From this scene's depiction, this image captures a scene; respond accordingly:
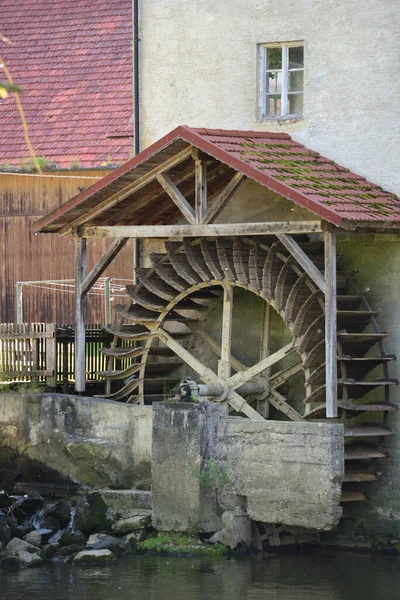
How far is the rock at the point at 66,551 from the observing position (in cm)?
1545

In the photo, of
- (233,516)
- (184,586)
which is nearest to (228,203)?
(233,516)

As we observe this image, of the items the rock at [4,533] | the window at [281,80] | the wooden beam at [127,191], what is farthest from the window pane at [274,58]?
the rock at [4,533]

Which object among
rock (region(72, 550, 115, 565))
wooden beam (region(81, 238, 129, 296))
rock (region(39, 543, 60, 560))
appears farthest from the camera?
wooden beam (region(81, 238, 129, 296))

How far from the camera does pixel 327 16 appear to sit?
17.0m

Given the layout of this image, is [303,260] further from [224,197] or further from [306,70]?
[306,70]

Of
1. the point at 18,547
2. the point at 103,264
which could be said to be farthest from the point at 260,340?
the point at 18,547

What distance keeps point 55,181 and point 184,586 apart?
39.9 feet

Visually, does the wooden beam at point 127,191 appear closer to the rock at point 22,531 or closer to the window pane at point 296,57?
the window pane at point 296,57

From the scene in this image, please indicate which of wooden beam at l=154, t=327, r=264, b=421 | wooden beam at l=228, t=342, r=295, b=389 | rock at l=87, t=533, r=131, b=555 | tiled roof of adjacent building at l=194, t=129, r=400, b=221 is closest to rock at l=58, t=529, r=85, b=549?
rock at l=87, t=533, r=131, b=555

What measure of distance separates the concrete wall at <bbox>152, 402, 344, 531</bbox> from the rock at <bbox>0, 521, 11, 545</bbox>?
61.2 inches

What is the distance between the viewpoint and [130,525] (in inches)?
627

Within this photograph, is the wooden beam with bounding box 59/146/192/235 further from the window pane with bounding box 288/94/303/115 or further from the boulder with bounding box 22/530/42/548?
the boulder with bounding box 22/530/42/548

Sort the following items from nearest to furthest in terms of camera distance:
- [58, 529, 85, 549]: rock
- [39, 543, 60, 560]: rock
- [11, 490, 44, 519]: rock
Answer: [39, 543, 60, 560]: rock, [58, 529, 85, 549]: rock, [11, 490, 44, 519]: rock

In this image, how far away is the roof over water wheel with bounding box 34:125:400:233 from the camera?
15.2 meters
